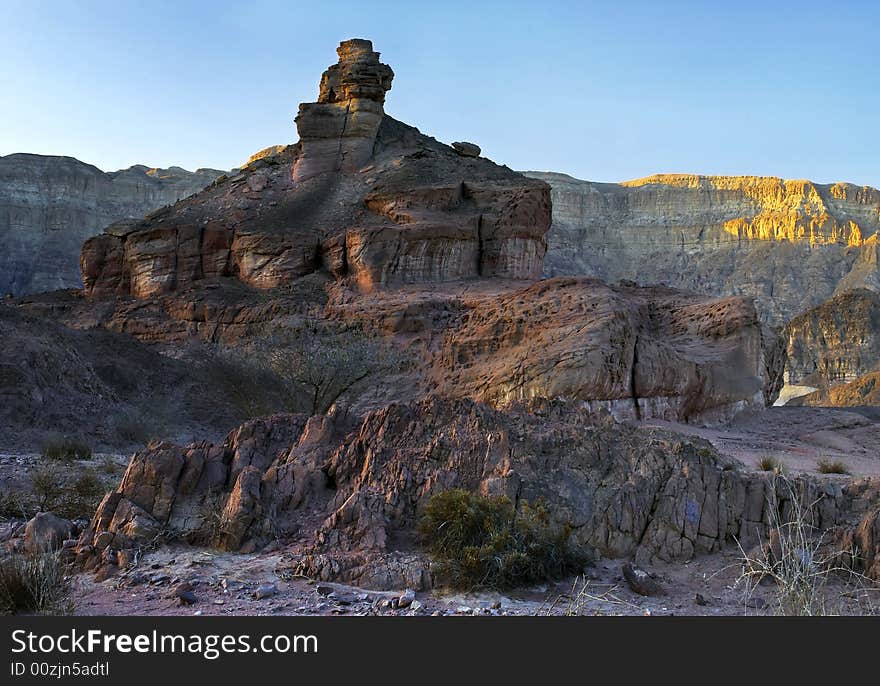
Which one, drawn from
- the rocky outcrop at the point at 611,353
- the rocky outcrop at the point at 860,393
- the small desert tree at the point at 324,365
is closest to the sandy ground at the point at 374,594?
the rocky outcrop at the point at 611,353

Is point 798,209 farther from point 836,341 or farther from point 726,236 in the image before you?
point 836,341

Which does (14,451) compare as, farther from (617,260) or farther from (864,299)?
(617,260)

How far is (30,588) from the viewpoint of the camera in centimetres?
611

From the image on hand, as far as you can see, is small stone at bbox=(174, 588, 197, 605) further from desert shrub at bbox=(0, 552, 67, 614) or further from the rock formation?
the rock formation

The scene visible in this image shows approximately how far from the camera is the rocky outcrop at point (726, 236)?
9306cm

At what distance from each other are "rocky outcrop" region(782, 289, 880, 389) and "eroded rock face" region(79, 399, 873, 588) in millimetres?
53244

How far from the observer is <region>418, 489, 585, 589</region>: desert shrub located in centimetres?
692

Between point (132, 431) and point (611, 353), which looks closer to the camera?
point (132, 431)

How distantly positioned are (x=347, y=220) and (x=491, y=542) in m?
27.3

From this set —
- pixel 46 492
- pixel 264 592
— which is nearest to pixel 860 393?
pixel 46 492

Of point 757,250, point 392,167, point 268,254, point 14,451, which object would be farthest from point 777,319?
point 14,451

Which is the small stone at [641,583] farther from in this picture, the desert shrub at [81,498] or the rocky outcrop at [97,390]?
the rocky outcrop at [97,390]

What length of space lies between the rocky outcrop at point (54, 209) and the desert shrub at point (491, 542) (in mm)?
73773

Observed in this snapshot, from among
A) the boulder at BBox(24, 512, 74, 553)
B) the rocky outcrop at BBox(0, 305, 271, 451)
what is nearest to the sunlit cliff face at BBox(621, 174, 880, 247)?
the rocky outcrop at BBox(0, 305, 271, 451)
